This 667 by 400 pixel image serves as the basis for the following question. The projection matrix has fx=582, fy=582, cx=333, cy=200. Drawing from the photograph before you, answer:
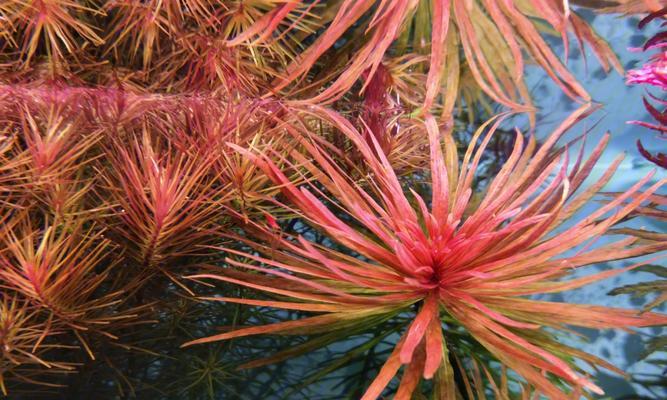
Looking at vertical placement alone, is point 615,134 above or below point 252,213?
above

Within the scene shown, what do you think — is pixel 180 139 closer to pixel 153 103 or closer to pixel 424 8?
→ pixel 153 103

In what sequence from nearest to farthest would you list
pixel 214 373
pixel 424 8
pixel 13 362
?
pixel 13 362
pixel 214 373
pixel 424 8

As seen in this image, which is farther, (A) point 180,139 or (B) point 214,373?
(B) point 214,373

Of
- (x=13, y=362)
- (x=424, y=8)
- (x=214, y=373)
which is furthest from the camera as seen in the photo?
(x=424, y=8)

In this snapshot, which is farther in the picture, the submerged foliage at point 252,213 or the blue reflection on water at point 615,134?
the blue reflection on water at point 615,134

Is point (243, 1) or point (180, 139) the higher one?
point (243, 1)

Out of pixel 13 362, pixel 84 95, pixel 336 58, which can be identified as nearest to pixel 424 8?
pixel 336 58

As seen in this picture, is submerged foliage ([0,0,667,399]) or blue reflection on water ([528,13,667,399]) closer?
submerged foliage ([0,0,667,399])

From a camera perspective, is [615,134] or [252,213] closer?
[252,213]
